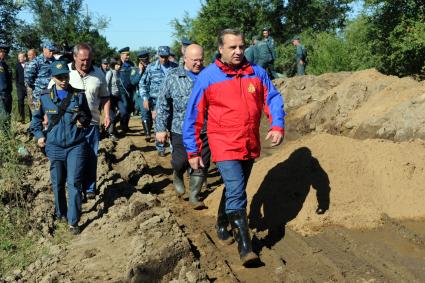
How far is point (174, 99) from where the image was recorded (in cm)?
655

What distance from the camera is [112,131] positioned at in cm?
1227

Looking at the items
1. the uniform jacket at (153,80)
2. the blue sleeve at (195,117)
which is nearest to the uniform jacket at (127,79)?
the uniform jacket at (153,80)

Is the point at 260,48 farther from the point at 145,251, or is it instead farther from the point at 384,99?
the point at 145,251

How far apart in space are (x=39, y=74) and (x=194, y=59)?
11.6 feet

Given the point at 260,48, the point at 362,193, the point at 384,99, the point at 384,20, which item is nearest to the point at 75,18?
the point at 260,48

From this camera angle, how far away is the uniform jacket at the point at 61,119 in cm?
576

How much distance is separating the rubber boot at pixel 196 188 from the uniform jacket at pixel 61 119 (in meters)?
1.47

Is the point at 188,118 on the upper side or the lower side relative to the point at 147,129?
upper

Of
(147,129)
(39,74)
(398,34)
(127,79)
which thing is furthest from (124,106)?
(398,34)

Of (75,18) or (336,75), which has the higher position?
(75,18)

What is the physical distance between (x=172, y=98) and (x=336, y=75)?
874 cm

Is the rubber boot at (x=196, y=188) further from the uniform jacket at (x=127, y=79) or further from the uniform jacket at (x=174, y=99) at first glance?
the uniform jacket at (x=127, y=79)

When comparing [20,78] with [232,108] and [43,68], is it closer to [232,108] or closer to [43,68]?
[43,68]

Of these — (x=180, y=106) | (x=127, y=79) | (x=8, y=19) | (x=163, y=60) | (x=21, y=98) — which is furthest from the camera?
(x=8, y=19)
